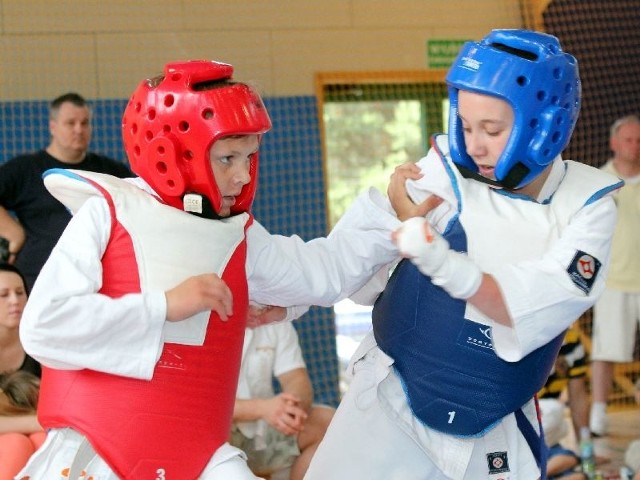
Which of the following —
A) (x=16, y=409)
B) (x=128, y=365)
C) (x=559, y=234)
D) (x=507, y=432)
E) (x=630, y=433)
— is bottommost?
(x=630, y=433)

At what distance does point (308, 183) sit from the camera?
29.8 feet

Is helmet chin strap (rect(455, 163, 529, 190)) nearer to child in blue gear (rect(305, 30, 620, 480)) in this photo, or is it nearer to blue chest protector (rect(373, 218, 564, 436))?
child in blue gear (rect(305, 30, 620, 480))

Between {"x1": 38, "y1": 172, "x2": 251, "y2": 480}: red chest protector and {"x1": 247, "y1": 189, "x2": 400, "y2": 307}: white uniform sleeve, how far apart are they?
31 centimetres

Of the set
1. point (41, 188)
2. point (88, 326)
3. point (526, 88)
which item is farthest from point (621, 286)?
point (88, 326)

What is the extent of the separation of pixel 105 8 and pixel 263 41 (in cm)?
138

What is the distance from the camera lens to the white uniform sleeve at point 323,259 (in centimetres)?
330

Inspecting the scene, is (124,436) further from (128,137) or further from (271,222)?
(271,222)

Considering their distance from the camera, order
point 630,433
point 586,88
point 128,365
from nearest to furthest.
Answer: point 128,365 → point 630,433 → point 586,88

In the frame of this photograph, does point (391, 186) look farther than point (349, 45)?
No

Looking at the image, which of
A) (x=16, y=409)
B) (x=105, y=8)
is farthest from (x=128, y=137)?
(x=105, y=8)

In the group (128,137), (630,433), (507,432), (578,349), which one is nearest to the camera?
(128,137)

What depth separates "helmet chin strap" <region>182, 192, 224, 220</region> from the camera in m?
3.05

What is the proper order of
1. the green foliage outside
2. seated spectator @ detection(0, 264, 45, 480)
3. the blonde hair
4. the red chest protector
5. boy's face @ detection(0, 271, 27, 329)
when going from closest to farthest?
the red chest protector < seated spectator @ detection(0, 264, 45, 480) < the blonde hair < boy's face @ detection(0, 271, 27, 329) < the green foliage outside

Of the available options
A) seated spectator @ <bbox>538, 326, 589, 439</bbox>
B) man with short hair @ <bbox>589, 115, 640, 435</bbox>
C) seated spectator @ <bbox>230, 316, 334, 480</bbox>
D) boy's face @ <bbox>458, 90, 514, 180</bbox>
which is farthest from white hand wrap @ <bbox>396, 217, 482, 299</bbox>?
man with short hair @ <bbox>589, 115, 640, 435</bbox>
